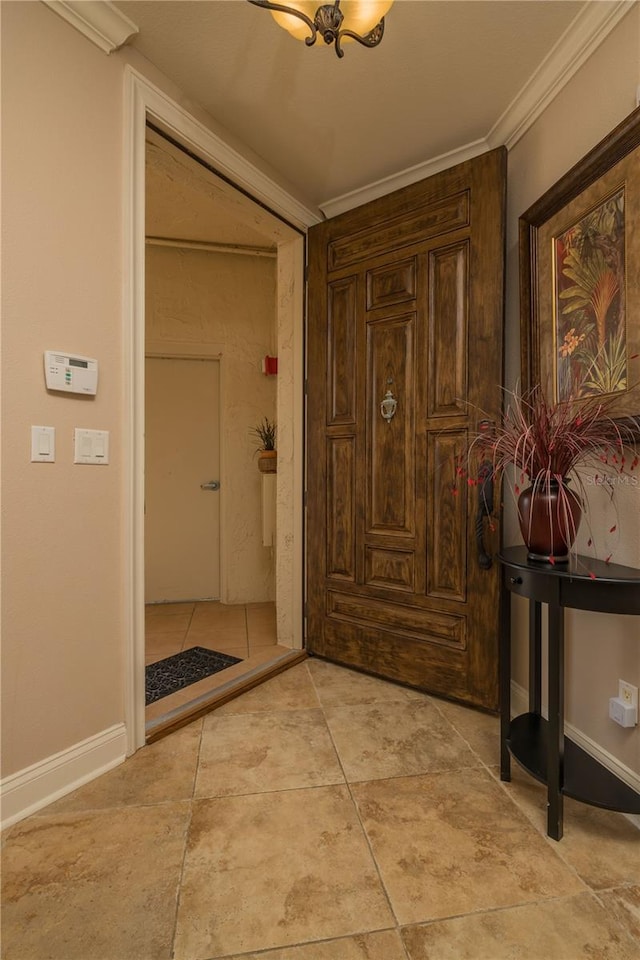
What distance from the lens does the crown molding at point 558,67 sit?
157 cm

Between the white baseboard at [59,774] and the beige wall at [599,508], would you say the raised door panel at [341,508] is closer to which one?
the beige wall at [599,508]

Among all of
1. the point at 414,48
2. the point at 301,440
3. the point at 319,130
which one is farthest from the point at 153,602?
the point at 414,48

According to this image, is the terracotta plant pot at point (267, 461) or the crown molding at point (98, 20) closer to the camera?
the crown molding at point (98, 20)

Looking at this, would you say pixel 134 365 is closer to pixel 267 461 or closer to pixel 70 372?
pixel 70 372

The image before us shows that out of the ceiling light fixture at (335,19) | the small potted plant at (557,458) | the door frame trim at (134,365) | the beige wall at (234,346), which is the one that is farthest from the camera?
the beige wall at (234,346)

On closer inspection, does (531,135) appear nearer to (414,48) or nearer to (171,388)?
(414,48)

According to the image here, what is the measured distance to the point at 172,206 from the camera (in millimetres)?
3238

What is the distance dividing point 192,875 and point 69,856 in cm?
36

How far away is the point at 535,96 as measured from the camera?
191 cm

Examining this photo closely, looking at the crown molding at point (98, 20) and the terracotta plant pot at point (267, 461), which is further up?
the crown molding at point (98, 20)

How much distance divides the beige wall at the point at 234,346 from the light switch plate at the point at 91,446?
7.13ft

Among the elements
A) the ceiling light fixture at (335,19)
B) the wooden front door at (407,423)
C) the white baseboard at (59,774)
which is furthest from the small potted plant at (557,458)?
the white baseboard at (59,774)

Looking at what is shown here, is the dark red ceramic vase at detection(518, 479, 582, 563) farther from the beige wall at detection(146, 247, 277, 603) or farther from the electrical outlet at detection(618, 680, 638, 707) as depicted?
the beige wall at detection(146, 247, 277, 603)

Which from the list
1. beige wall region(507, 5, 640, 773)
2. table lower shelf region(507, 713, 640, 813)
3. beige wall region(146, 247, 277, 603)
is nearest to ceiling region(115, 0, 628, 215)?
beige wall region(507, 5, 640, 773)
